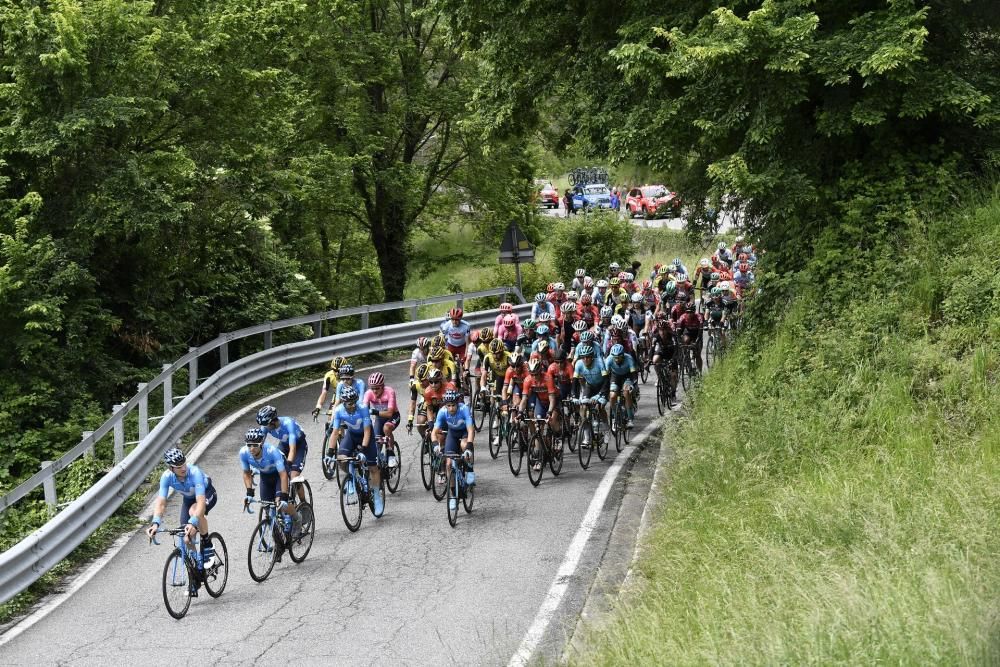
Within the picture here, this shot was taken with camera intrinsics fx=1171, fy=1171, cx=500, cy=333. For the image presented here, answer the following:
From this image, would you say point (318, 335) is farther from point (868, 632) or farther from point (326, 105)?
point (868, 632)

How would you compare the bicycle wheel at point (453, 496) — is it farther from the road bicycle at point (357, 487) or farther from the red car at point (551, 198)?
the red car at point (551, 198)

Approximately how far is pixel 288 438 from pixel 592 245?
25698 mm

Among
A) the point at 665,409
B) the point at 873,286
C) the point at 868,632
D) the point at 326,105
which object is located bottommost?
the point at 665,409

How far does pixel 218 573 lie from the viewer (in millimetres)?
12047

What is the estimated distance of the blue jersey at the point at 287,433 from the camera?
13266 mm

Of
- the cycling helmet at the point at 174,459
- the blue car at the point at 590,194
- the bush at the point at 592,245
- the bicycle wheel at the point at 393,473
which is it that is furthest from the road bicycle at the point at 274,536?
the blue car at the point at 590,194

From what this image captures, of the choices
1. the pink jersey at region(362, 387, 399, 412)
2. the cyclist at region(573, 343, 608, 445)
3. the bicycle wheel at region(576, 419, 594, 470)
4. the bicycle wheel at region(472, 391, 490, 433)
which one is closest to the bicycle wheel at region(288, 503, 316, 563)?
the pink jersey at region(362, 387, 399, 412)

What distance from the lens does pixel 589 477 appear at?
15.8 m

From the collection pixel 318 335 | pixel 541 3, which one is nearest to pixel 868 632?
pixel 541 3

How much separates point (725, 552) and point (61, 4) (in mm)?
13101

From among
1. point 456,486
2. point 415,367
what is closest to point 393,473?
point 456,486

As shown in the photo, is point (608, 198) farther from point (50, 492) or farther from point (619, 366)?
point (50, 492)

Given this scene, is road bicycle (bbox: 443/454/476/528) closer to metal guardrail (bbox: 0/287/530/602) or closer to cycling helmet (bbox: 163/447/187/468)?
cycling helmet (bbox: 163/447/187/468)

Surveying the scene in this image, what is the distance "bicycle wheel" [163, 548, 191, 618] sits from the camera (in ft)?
36.5
